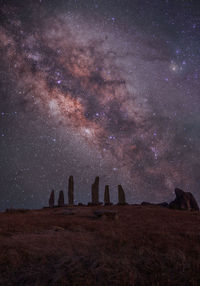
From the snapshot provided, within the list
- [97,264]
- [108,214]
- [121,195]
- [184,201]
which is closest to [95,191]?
[121,195]

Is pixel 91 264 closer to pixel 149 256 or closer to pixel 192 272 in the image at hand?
pixel 149 256

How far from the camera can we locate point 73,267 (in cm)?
509

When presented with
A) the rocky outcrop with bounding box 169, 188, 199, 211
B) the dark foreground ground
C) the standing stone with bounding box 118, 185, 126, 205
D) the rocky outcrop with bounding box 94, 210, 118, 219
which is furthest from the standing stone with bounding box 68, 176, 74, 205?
the dark foreground ground

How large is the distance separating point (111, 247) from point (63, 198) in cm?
3941

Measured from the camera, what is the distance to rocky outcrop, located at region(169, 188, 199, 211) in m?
36.1

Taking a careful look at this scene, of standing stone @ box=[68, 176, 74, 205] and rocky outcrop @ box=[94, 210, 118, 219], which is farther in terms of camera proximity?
standing stone @ box=[68, 176, 74, 205]

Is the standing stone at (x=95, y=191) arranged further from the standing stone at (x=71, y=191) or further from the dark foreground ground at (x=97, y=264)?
the dark foreground ground at (x=97, y=264)

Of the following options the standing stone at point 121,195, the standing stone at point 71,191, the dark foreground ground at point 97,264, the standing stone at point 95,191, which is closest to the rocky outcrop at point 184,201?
the standing stone at point 121,195

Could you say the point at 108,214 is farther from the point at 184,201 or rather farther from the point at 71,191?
the point at 71,191

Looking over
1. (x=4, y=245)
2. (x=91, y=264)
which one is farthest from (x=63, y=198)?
(x=91, y=264)

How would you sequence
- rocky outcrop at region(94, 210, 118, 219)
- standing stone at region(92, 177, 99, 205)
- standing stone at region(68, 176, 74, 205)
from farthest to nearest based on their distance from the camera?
standing stone at region(68, 176, 74, 205) → standing stone at region(92, 177, 99, 205) → rocky outcrop at region(94, 210, 118, 219)

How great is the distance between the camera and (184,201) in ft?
122

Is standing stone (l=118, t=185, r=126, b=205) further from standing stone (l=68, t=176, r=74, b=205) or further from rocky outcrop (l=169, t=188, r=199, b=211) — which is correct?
standing stone (l=68, t=176, r=74, b=205)

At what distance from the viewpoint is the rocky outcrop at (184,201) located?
3612cm
